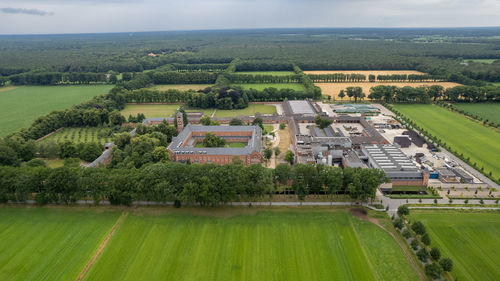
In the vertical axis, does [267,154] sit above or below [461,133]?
below

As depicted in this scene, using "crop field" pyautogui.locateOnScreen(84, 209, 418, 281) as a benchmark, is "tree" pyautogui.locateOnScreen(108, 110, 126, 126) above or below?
above

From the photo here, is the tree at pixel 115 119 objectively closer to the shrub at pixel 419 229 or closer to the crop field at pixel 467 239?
the crop field at pixel 467 239

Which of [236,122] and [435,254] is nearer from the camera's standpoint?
[435,254]

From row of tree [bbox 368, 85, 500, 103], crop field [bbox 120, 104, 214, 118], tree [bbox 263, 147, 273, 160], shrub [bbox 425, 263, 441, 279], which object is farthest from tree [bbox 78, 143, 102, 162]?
row of tree [bbox 368, 85, 500, 103]

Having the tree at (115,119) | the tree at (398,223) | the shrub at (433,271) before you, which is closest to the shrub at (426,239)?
the tree at (398,223)

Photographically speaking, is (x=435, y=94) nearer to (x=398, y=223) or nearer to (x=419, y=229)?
(x=398, y=223)

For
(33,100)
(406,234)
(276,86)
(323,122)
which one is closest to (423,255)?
(406,234)

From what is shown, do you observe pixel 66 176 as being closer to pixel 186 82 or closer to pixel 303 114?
pixel 303 114

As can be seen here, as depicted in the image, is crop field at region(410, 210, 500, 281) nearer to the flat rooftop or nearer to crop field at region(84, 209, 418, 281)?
crop field at region(84, 209, 418, 281)
